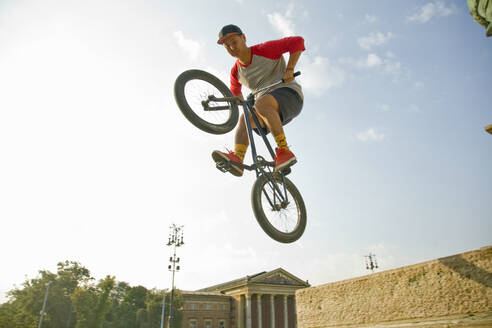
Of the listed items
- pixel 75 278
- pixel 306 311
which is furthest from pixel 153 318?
pixel 306 311

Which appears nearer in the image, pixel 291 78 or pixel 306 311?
pixel 306 311

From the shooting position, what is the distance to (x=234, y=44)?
330cm

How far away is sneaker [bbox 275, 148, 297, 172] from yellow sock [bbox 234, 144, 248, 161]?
0.46m

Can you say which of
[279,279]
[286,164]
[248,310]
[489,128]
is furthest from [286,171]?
[279,279]

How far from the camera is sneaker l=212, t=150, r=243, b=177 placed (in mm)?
3512

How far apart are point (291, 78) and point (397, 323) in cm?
265

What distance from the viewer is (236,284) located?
54938mm

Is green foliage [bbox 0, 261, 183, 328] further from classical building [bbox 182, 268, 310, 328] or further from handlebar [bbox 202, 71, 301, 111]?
handlebar [bbox 202, 71, 301, 111]

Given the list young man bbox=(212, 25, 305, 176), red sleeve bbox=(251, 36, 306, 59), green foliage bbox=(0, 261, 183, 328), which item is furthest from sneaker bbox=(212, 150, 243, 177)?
green foliage bbox=(0, 261, 183, 328)

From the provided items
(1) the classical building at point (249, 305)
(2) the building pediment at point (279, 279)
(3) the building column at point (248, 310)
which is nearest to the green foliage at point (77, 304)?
(1) the classical building at point (249, 305)

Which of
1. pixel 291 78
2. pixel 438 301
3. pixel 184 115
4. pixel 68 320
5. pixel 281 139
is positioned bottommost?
pixel 68 320

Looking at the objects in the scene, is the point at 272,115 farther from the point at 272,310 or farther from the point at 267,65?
the point at 272,310

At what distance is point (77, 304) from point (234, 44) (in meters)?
39.3

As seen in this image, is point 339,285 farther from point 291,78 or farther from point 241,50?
point 241,50
